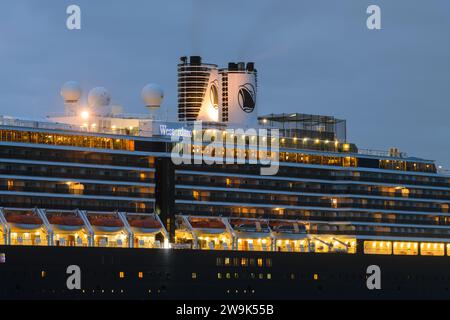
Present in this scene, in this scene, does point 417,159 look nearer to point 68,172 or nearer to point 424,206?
point 424,206

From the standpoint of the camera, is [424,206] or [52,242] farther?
[424,206]

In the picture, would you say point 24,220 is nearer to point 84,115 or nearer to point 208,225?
point 84,115

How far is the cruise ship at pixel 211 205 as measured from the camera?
9200cm

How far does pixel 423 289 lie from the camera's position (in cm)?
11069

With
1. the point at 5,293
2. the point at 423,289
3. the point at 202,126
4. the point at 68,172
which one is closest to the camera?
the point at 5,293

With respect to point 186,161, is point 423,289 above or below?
below

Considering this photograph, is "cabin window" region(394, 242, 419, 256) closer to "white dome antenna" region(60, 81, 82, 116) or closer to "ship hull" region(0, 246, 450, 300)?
"ship hull" region(0, 246, 450, 300)

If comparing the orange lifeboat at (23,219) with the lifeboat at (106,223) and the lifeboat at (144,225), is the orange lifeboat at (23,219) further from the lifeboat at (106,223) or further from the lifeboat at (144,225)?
the lifeboat at (144,225)

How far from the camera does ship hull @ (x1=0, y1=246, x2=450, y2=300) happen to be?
89.1 m

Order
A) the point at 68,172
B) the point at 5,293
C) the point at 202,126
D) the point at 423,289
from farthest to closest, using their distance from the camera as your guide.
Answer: the point at 423,289 → the point at 202,126 → the point at 68,172 → the point at 5,293

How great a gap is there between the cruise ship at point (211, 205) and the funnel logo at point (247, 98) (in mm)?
149

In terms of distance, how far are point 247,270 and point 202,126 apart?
11803 millimetres
